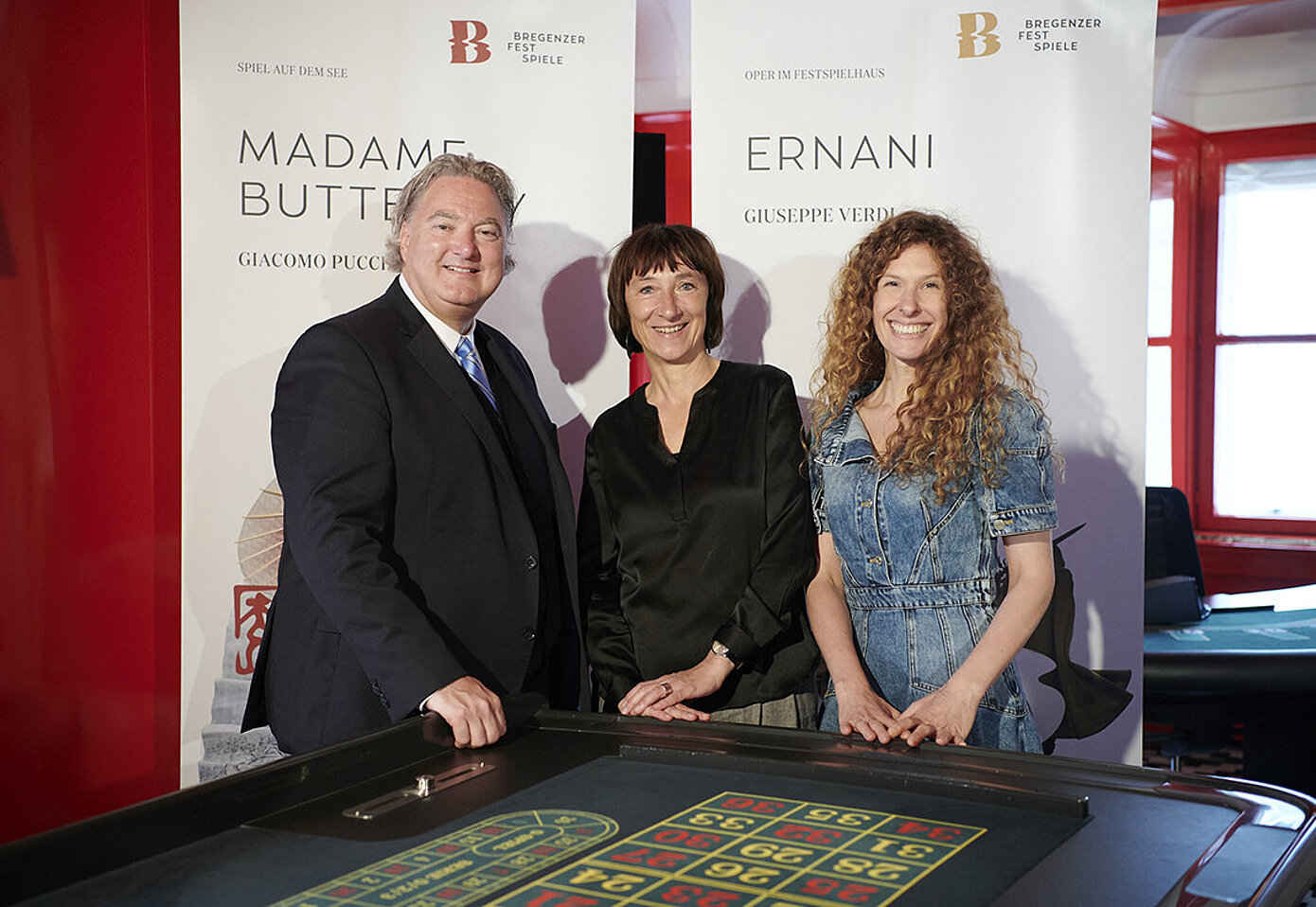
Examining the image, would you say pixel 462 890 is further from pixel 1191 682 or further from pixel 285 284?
pixel 1191 682

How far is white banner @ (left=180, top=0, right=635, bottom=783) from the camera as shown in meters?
3.31

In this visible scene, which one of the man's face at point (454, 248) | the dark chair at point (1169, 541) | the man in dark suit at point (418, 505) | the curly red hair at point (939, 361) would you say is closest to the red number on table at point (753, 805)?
the man in dark suit at point (418, 505)

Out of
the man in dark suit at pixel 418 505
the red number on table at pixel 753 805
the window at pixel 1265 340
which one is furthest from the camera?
the window at pixel 1265 340

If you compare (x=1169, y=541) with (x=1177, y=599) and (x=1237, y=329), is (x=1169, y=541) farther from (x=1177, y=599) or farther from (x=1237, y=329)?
(x=1237, y=329)

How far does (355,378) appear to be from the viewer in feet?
7.25

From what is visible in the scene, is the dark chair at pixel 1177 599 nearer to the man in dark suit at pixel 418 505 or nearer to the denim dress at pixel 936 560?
the denim dress at pixel 936 560

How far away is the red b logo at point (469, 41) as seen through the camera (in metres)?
3.40

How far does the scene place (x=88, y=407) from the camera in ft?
11.0

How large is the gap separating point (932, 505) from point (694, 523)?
1.60ft

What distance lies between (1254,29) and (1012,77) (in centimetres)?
306

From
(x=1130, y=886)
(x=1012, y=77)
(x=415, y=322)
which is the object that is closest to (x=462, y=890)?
(x=1130, y=886)

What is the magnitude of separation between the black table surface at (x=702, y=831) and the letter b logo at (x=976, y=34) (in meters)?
2.17

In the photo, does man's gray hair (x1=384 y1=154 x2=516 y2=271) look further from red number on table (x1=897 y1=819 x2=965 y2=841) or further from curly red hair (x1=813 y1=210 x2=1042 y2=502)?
red number on table (x1=897 y1=819 x2=965 y2=841)

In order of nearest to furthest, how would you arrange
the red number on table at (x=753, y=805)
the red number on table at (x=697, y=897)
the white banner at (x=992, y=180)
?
the red number on table at (x=697, y=897), the red number on table at (x=753, y=805), the white banner at (x=992, y=180)
